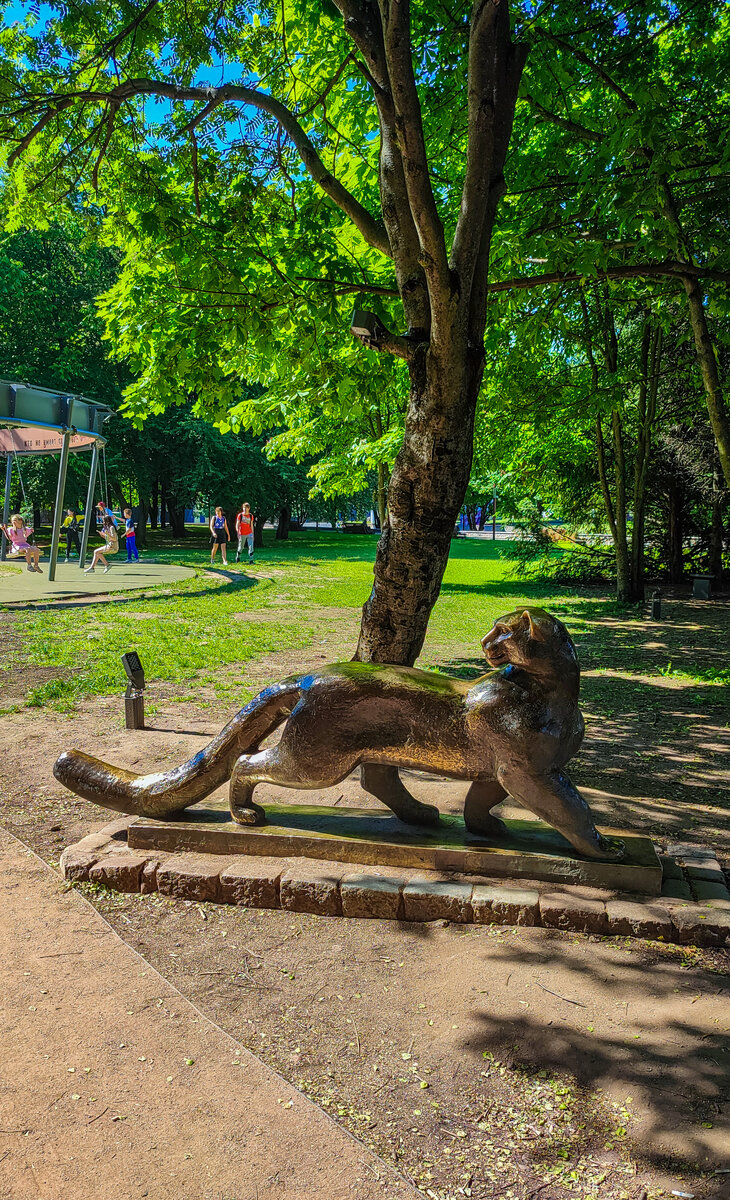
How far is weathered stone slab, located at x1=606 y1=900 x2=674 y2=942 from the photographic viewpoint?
353 cm

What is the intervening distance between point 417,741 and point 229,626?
9.77m

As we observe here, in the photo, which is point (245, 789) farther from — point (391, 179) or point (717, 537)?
point (717, 537)

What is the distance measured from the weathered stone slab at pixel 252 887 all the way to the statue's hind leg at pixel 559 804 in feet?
4.03

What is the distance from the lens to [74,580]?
20172mm

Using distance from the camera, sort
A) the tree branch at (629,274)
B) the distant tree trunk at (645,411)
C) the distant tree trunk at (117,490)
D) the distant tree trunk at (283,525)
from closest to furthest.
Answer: the tree branch at (629,274)
the distant tree trunk at (645,411)
the distant tree trunk at (117,490)
the distant tree trunk at (283,525)

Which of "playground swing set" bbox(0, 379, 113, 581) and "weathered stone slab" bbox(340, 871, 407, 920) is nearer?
"weathered stone slab" bbox(340, 871, 407, 920)

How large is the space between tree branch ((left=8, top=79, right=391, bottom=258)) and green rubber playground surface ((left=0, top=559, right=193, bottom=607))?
1049 centimetres

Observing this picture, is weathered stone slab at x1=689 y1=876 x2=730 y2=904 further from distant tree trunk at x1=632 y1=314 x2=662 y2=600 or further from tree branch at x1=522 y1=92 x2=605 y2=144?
distant tree trunk at x1=632 y1=314 x2=662 y2=600

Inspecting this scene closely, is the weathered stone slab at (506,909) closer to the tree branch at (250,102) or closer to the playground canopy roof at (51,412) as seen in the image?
the tree branch at (250,102)

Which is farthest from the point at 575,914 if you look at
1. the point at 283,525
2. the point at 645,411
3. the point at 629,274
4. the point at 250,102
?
the point at 283,525

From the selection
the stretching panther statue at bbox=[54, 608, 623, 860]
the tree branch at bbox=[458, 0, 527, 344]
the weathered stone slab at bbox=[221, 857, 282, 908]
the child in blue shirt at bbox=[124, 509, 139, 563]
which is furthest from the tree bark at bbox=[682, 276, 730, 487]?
the child in blue shirt at bbox=[124, 509, 139, 563]

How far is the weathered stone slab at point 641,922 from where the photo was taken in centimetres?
353

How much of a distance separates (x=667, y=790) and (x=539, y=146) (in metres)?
7.52

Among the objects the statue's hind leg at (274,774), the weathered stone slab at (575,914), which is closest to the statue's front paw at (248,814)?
the statue's hind leg at (274,774)
